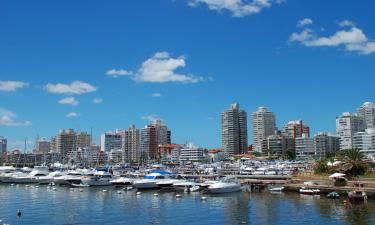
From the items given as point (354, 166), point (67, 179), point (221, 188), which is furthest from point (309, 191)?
point (67, 179)

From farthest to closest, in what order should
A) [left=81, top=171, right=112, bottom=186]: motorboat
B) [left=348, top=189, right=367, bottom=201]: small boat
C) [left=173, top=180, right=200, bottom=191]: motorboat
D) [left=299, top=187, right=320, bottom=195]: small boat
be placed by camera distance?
[left=81, top=171, right=112, bottom=186]: motorboat
[left=173, top=180, right=200, bottom=191]: motorboat
[left=299, top=187, right=320, bottom=195]: small boat
[left=348, top=189, right=367, bottom=201]: small boat

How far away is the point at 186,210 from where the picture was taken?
6119 centimetres

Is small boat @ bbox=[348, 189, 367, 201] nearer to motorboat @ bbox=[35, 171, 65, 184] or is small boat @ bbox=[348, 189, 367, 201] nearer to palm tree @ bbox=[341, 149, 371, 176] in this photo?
palm tree @ bbox=[341, 149, 371, 176]

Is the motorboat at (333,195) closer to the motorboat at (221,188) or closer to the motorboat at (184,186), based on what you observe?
the motorboat at (221,188)

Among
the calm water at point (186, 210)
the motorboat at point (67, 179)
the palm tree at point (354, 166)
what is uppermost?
the palm tree at point (354, 166)

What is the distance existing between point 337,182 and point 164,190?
34.4 meters

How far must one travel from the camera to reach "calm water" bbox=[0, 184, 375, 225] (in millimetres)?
52531

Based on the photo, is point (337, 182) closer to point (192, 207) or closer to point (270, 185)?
point (270, 185)

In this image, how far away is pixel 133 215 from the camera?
56.8 meters

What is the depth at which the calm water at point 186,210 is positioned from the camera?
52.5 metres

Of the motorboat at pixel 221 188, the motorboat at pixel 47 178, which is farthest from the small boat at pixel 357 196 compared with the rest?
the motorboat at pixel 47 178

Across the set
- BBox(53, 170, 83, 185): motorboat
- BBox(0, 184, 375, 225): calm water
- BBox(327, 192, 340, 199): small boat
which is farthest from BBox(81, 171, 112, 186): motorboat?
BBox(327, 192, 340, 199): small boat

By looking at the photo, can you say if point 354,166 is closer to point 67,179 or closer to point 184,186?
point 184,186

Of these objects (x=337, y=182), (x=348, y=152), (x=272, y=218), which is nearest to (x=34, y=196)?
(x=272, y=218)
